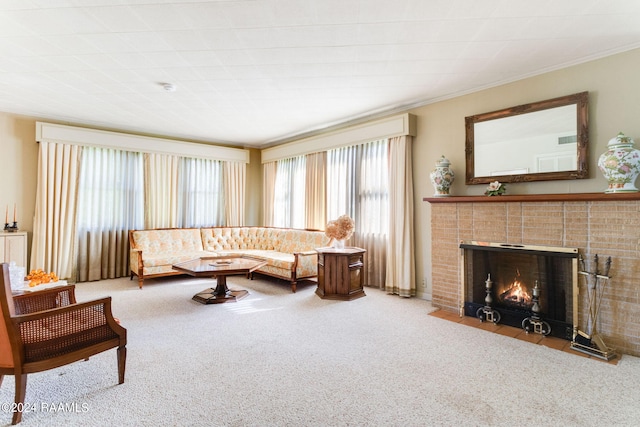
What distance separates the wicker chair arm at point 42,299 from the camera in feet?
7.88

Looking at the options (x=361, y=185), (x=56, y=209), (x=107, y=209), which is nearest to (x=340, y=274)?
(x=361, y=185)

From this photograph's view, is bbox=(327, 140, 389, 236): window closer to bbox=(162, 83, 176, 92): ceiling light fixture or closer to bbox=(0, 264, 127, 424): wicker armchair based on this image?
bbox=(162, 83, 176, 92): ceiling light fixture

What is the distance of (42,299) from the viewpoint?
8.20 ft

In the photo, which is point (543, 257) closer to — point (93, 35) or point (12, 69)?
point (93, 35)

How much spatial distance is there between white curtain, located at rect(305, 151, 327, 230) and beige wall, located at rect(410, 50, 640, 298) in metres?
1.83

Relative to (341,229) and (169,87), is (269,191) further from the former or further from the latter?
(169,87)

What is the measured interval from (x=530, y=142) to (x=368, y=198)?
228cm

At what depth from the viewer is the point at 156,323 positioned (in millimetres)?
3385

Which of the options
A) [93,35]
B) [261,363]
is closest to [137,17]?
[93,35]

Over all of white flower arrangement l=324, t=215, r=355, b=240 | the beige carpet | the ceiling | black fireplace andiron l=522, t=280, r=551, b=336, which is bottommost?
the beige carpet

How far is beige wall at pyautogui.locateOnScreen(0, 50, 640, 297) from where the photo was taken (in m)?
2.88

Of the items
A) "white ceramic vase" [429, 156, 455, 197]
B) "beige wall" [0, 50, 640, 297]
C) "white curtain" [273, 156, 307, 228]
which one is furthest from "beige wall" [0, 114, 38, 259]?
"white ceramic vase" [429, 156, 455, 197]

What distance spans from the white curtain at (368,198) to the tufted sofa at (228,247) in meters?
0.66

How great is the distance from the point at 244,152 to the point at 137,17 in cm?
483
